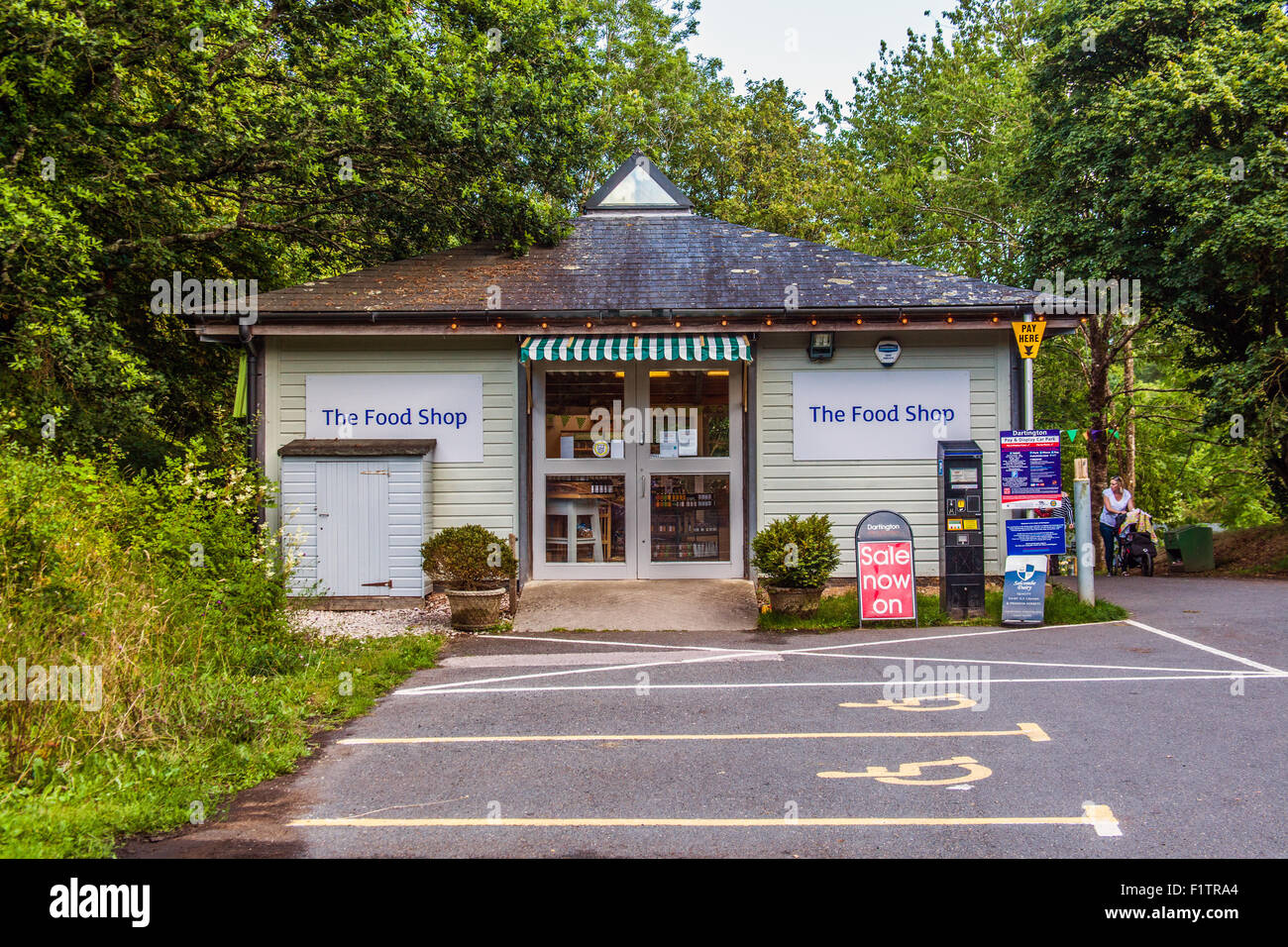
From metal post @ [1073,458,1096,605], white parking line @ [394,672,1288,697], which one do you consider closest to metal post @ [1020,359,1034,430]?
metal post @ [1073,458,1096,605]

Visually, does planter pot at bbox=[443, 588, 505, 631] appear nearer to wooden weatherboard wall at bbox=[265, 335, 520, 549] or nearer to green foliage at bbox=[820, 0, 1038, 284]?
wooden weatherboard wall at bbox=[265, 335, 520, 549]

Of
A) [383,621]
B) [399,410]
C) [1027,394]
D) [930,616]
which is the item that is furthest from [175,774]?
[1027,394]

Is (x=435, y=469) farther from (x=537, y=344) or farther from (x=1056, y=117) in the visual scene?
(x=1056, y=117)

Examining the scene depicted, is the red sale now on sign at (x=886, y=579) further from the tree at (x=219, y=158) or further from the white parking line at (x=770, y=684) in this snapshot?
the tree at (x=219, y=158)

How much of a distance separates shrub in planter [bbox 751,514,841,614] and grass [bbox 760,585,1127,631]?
0.52 ft

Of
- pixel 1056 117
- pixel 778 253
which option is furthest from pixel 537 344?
pixel 1056 117

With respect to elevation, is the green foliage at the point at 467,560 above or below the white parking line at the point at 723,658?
above

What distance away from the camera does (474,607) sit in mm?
10203

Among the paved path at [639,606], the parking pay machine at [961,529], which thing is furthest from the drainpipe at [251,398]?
the parking pay machine at [961,529]

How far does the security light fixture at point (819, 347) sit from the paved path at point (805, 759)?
4274 mm

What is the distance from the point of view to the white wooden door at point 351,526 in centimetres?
1113

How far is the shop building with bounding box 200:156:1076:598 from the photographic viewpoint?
11195 mm

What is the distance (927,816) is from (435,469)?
8598 mm

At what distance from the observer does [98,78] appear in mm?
12195
